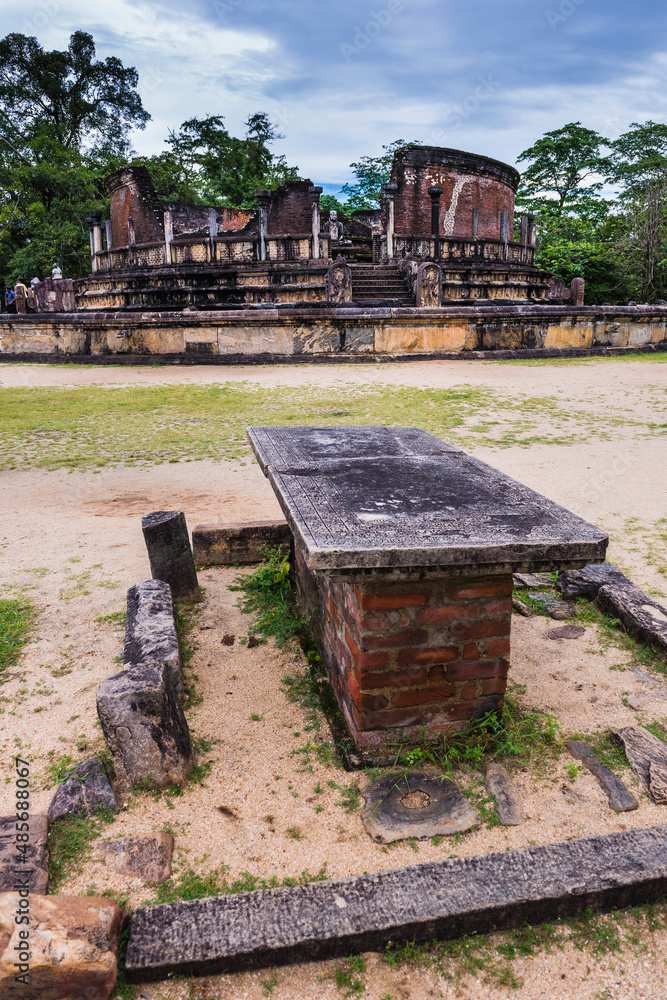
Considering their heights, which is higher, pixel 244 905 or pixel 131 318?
pixel 131 318

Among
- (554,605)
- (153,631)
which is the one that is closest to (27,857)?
(153,631)

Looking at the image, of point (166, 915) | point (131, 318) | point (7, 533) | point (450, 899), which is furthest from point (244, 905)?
point (131, 318)

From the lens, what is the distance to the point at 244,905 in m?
1.42

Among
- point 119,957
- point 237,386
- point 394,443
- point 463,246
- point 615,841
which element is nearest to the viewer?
point 119,957

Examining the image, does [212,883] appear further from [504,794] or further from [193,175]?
[193,175]

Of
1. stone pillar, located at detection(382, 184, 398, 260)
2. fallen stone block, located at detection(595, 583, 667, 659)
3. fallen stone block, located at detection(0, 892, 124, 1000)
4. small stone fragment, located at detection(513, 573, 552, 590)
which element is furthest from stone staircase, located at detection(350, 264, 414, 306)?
fallen stone block, located at detection(0, 892, 124, 1000)

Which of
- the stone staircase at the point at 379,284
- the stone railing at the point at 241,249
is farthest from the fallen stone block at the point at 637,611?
the stone railing at the point at 241,249

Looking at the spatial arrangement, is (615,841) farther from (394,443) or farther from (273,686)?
(394,443)

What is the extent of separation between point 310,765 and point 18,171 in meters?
34.7

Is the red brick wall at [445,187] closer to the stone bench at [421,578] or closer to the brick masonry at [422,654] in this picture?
the stone bench at [421,578]

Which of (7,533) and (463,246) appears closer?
(7,533)

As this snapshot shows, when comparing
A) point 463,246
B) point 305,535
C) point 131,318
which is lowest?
point 305,535

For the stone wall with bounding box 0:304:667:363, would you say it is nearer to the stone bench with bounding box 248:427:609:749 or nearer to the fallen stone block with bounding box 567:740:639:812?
the stone bench with bounding box 248:427:609:749

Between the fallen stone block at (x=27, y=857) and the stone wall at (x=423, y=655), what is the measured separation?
0.90 metres
